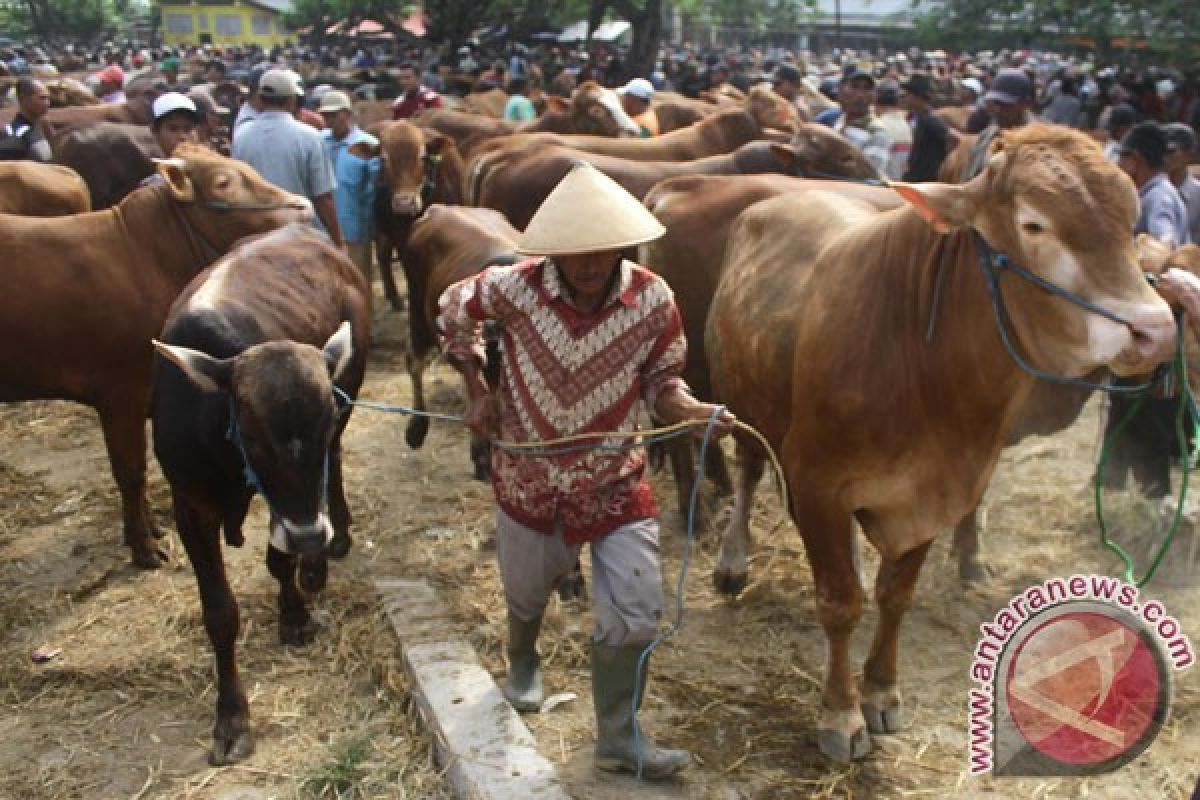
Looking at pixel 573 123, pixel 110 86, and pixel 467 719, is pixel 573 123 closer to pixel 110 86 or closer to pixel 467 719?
pixel 110 86

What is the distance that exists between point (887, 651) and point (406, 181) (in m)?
6.27

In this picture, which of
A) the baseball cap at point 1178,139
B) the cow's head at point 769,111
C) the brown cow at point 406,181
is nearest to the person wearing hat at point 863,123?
the cow's head at point 769,111

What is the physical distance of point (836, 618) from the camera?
3.90 metres

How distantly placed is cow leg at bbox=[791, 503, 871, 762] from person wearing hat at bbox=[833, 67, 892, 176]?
232 inches

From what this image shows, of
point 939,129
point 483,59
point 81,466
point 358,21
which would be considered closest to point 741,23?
point 358,21

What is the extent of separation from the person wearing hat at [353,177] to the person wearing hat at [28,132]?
8.52ft

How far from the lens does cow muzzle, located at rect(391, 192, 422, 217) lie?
349 inches

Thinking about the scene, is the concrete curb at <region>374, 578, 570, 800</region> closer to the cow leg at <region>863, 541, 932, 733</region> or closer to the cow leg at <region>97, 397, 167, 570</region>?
the cow leg at <region>863, 541, 932, 733</region>

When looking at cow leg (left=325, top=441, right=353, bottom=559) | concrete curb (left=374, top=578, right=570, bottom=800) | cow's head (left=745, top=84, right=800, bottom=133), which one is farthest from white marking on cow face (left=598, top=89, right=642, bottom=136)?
concrete curb (left=374, top=578, right=570, bottom=800)

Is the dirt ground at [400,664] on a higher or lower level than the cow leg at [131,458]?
lower

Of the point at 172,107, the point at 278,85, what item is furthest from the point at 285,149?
the point at 172,107

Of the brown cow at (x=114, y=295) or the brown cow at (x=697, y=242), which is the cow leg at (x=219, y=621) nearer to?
the brown cow at (x=114, y=295)

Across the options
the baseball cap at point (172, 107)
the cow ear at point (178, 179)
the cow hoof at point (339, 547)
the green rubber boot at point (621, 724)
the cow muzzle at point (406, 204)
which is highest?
the baseball cap at point (172, 107)

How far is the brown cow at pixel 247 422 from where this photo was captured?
363 centimetres
